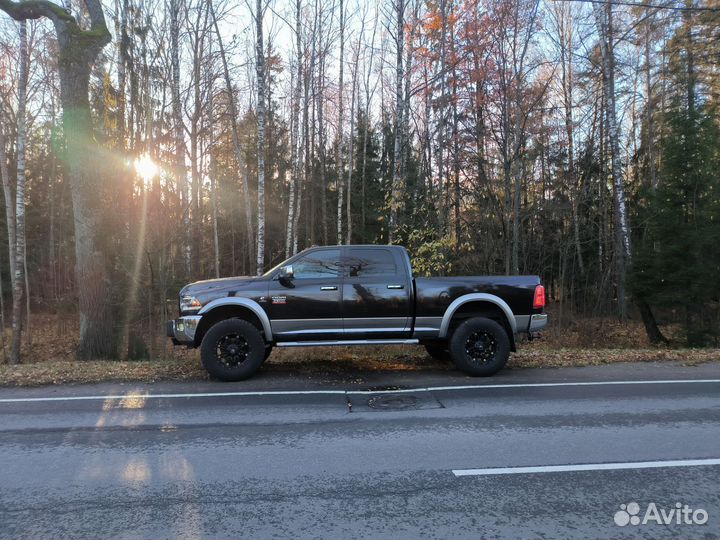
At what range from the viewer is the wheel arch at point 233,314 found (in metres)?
7.83

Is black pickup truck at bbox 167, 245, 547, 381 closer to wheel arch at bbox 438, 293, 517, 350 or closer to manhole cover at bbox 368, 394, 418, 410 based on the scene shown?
wheel arch at bbox 438, 293, 517, 350

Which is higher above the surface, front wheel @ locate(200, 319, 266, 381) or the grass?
front wheel @ locate(200, 319, 266, 381)

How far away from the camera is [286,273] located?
7.89 metres

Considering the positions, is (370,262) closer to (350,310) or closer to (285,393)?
(350,310)

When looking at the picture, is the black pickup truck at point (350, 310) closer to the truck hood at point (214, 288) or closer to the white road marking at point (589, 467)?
the truck hood at point (214, 288)

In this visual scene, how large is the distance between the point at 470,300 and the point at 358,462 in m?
4.39

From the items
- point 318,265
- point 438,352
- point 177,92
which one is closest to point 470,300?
point 438,352

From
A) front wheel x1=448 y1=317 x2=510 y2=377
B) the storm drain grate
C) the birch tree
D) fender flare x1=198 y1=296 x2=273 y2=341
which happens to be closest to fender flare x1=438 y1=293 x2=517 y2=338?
front wheel x1=448 y1=317 x2=510 y2=377

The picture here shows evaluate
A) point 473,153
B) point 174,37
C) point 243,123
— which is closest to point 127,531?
point 473,153

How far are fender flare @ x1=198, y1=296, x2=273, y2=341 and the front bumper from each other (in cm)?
17

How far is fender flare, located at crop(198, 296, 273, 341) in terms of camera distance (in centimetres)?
782

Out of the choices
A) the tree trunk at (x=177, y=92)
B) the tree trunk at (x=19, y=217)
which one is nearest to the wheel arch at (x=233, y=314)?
the tree trunk at (x=19, y=217)

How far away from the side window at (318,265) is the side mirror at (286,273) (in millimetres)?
151

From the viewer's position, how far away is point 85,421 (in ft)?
18.9
